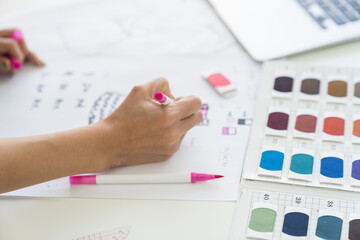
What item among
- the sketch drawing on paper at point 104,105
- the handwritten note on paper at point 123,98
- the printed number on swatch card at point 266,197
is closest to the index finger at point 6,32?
the handwritten note on paper at point 123,98

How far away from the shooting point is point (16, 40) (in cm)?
110

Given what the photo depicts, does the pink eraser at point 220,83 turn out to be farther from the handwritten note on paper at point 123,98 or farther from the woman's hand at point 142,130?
the woman's hand at point 142,130

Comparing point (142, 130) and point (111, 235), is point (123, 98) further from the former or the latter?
point (111, 235)

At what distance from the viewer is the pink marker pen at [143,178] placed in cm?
78

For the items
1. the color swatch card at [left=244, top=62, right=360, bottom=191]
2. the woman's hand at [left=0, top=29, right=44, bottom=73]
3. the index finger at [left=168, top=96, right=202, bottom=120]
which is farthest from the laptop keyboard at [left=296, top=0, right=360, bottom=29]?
the woman's hand at [left=0, top=29, right=44, bottom=73]

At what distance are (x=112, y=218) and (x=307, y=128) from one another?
381 mm

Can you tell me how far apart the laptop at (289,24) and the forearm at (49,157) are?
43 cm

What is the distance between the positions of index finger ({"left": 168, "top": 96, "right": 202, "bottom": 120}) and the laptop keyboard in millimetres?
408

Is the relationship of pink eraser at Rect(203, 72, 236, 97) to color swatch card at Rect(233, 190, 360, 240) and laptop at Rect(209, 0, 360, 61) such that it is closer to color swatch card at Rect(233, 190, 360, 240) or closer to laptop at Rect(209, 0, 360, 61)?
laptop at Rect(209, 0, 360, 61)

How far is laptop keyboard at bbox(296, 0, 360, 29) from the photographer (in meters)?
1.06

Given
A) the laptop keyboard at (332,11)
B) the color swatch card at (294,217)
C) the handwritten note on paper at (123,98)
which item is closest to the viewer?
the color swatch card at (294,217)

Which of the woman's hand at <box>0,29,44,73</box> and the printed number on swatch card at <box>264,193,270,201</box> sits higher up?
the woman's hand at <box>0,29,44,73</box>

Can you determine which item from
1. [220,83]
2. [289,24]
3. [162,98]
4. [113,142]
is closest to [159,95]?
[162,98]

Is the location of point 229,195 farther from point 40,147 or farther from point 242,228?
point 40,147
